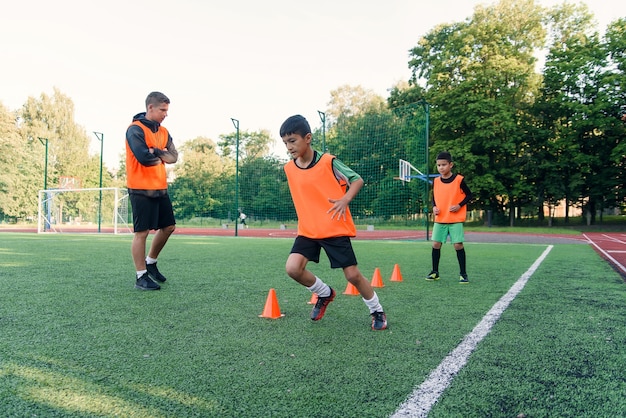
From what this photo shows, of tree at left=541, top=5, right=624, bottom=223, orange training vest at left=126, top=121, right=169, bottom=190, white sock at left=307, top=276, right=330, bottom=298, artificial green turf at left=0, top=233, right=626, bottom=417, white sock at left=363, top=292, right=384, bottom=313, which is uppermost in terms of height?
tree at left=541, top=5, right=624, bottom=223

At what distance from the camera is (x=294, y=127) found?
3.34m

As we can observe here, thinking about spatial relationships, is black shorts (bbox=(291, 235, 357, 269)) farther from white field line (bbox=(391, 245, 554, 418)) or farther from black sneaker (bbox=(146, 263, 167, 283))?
black sneaker (bbox=(146, 263, 167, 283))

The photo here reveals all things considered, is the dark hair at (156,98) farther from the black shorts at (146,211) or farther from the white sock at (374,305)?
the white sock at (374,305)

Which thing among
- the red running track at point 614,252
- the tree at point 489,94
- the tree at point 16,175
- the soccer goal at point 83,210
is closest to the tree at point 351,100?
the tree at point 489,94

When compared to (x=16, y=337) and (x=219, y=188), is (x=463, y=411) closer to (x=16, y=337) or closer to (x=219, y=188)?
(x=16, y=337)

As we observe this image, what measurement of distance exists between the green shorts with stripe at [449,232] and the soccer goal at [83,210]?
754 inches

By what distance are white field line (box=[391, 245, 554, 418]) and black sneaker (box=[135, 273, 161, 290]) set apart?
3.31m

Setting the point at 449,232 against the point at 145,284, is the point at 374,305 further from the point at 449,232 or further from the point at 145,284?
the point at 449,232

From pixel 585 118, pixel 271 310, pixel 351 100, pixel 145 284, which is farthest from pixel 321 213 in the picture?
pixel 351 100

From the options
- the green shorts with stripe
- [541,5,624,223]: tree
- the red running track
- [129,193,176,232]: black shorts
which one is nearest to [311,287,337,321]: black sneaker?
[129,193,176,232]: black shorts

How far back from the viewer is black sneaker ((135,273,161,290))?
485 centimetres

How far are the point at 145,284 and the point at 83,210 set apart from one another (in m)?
36.2

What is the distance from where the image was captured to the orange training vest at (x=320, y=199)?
11.2 ft

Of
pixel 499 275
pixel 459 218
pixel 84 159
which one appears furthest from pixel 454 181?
pixel 84 159
